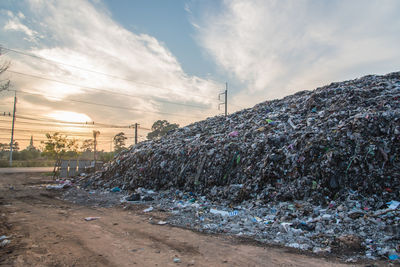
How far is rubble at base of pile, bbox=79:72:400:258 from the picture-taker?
4.11 meters

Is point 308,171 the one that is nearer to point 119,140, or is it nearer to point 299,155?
point 299,155

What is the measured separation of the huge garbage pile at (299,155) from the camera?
5.27 meters

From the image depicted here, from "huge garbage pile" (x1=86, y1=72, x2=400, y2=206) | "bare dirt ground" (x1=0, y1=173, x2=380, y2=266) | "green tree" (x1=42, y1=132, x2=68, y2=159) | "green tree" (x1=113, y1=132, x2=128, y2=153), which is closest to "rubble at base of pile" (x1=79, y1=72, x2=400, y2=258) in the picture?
"huge garbage pile" (x1=86, y1=72, x2=400, y2=206)

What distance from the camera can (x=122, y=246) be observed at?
3465 mm

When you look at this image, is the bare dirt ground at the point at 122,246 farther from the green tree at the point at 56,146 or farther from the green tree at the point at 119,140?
the green tree at the point at 119,140

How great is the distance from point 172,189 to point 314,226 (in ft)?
15.9

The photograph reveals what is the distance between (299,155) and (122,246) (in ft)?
15.6

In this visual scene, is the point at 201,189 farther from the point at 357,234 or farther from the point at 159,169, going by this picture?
the point at 357,234

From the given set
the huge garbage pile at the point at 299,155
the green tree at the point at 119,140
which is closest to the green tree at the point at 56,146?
the huge garbage pile at the point at 299,155

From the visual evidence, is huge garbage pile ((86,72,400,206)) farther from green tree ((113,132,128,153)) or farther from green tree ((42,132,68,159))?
green tree ((113,132,128,153))

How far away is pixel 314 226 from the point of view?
423 cm

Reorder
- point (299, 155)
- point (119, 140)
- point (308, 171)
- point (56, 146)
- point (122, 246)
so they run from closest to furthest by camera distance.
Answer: point (122, 246) < point (308, 171) < point (299, 155) < point (56, 146) < point (119, 140)

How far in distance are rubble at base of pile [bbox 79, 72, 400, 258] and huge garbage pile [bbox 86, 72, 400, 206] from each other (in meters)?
0.02

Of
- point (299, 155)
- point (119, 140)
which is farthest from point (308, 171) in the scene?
point (119, 140)
